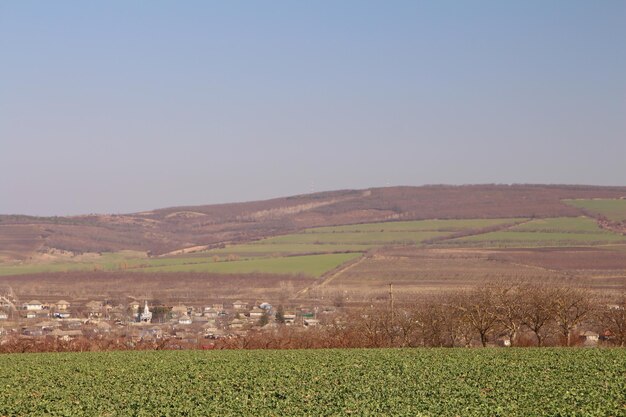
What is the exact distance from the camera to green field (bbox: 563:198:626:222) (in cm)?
14562

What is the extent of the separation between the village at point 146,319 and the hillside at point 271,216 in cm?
5252

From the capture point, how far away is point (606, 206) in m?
156

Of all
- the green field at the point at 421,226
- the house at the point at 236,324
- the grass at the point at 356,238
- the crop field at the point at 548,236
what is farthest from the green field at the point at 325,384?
the green field at the point at 421,226

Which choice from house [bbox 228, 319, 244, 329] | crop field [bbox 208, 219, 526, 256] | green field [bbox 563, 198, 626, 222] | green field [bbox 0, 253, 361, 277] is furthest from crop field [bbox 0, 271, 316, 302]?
green field [bbox 563, 198, 626, 222]

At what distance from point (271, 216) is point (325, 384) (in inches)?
6390

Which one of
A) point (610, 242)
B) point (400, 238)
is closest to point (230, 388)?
point (610, 242)

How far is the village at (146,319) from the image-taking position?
66625 mm

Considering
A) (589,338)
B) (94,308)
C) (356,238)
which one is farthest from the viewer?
(356,238)

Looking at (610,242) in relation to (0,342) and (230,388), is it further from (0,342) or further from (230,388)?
(230,388)

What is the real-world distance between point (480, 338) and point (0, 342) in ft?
95.1

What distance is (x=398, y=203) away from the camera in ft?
590

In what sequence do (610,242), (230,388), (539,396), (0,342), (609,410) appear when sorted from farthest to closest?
(610,242) → (0,342) → (230,388) → (539,396) → (609,410)

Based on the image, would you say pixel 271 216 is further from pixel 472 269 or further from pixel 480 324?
pixel 480 324

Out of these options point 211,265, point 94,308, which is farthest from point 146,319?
point 211,265
